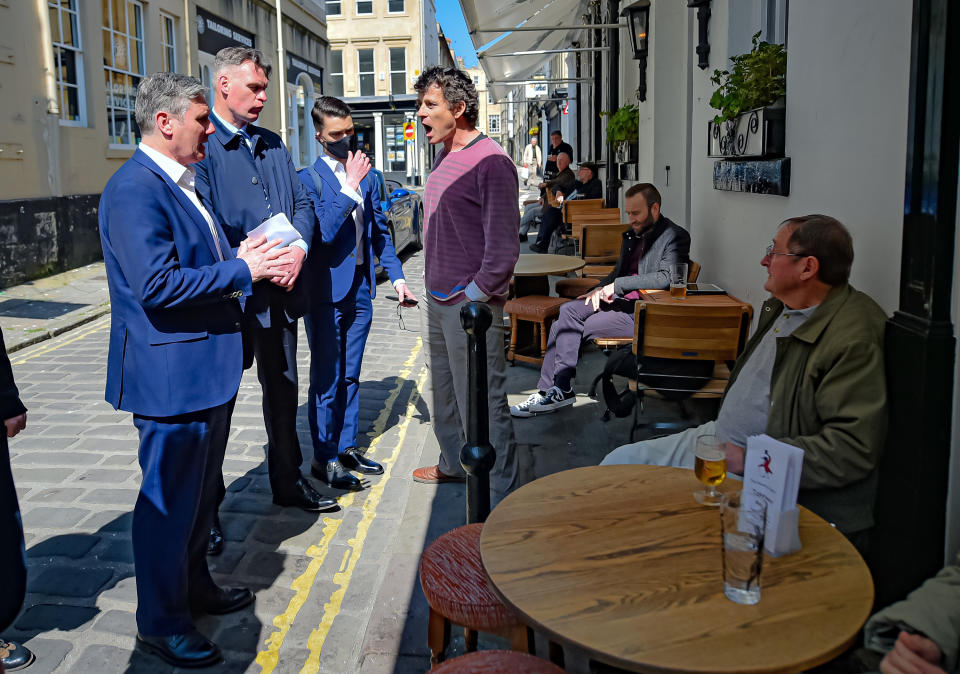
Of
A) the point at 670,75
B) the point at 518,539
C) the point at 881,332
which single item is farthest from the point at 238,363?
the point at 670,75

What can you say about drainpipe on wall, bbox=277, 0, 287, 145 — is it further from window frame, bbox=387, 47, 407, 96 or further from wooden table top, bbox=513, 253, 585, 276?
window frame, bbox=387, 47, 407, 96

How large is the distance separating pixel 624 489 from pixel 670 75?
7.47 m

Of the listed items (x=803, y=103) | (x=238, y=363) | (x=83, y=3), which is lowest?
(x=238, y=363)

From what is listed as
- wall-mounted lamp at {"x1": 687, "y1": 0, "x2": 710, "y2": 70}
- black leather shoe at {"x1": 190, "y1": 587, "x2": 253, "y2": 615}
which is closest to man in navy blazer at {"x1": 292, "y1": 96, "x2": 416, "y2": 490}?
black leather shoe at {"x1": 190, "y1": 587, "x2": 253, "y2": 615}

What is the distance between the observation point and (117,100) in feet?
47.3

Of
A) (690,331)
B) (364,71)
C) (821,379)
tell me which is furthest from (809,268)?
(364,71)

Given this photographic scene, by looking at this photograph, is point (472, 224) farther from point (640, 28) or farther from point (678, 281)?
point (640, 28)

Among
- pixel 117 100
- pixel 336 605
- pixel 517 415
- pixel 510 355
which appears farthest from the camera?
pixel 117 100

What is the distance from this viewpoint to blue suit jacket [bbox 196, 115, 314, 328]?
11.7 feet

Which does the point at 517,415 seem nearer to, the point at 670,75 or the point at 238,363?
the point at 238,363

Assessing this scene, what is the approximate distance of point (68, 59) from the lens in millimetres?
12938

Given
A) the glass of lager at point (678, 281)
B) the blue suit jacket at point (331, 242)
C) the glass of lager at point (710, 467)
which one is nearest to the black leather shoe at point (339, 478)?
the blue suit jacket at point (331, 242)

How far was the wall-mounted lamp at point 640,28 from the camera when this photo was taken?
912 cm

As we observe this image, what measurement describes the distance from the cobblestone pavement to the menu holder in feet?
5.01
